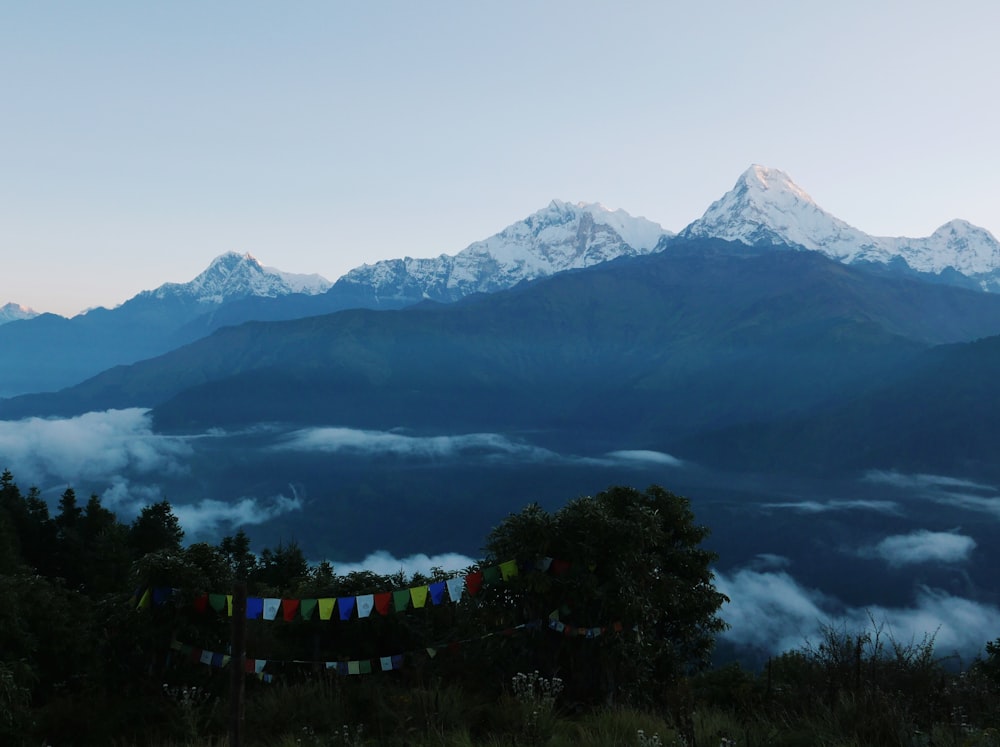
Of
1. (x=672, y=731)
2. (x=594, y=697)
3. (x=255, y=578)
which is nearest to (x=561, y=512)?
(x=594, y=697)

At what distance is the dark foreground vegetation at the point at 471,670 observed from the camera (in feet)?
32.9

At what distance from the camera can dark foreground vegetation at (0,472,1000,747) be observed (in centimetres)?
1004

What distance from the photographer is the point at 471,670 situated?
16.6m

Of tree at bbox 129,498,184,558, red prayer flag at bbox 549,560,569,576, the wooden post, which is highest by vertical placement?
the wooden post

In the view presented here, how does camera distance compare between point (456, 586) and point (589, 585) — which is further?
point (456, 586)

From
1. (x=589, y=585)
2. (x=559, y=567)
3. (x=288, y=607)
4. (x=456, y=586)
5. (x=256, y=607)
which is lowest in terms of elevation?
(x=288, y=607)

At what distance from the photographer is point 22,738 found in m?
13.0

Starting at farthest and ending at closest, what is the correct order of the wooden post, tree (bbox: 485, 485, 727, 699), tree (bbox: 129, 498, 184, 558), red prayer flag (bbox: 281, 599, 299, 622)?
tree (bbox: 129, 498, 184, 558) < red prayer flag (bbox: 281, 599, 299, 622) < tree (bbox: 485, 485, 727, 699) < the wooden post

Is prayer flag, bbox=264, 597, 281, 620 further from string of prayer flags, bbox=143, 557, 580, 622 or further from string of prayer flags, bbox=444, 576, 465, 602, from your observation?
string of prayer flags, bbox=444, 576, 465, 602

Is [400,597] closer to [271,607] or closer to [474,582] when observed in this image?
[474,582]

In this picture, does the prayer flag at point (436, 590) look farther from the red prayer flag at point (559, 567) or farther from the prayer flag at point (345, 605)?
the red prayer flag at point (559, 567)

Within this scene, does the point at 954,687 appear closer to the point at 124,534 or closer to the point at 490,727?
the point at 490,727

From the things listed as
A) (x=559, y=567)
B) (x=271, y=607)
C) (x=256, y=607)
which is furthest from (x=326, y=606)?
(x=559, y=567)

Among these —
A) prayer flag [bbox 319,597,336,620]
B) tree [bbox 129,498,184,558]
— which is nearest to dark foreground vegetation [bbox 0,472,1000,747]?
prayer flag [bbox 319,597,336,620]
